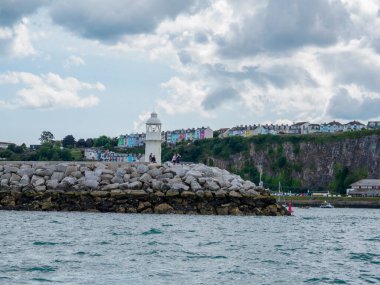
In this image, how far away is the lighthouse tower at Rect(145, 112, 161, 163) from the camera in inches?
1938

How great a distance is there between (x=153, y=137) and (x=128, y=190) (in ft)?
37.1

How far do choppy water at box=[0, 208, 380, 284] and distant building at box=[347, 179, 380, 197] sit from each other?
92987 millimetres

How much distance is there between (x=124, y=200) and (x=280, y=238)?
13.3 meters

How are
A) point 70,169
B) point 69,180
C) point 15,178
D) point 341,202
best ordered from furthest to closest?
point 341,202 < point 70,169 < point 15,178 < point 69,180

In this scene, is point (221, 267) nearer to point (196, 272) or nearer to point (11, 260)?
point (196, 272)

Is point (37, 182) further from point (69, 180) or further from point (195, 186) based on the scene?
point (195, 186)

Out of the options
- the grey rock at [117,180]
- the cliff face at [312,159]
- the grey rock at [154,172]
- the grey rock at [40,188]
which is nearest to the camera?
the grey rock at [40,188]

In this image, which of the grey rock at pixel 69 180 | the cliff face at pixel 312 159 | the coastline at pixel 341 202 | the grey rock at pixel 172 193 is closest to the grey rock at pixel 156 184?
the grey rock at pixel 172 193

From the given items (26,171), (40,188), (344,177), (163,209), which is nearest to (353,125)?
(344,177)

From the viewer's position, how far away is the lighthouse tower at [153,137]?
161 ft

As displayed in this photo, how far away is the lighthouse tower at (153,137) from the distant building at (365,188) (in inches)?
2961

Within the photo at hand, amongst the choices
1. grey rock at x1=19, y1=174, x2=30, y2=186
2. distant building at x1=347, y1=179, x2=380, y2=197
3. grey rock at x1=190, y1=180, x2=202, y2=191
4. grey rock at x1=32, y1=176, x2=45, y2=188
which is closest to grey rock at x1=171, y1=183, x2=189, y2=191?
grey rock at x1=190, y1=180, x2=202, y2=191

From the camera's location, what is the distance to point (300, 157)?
491 ft

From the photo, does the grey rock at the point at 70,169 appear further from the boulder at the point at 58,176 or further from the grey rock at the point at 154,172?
the grey rock at the point at 154,172
